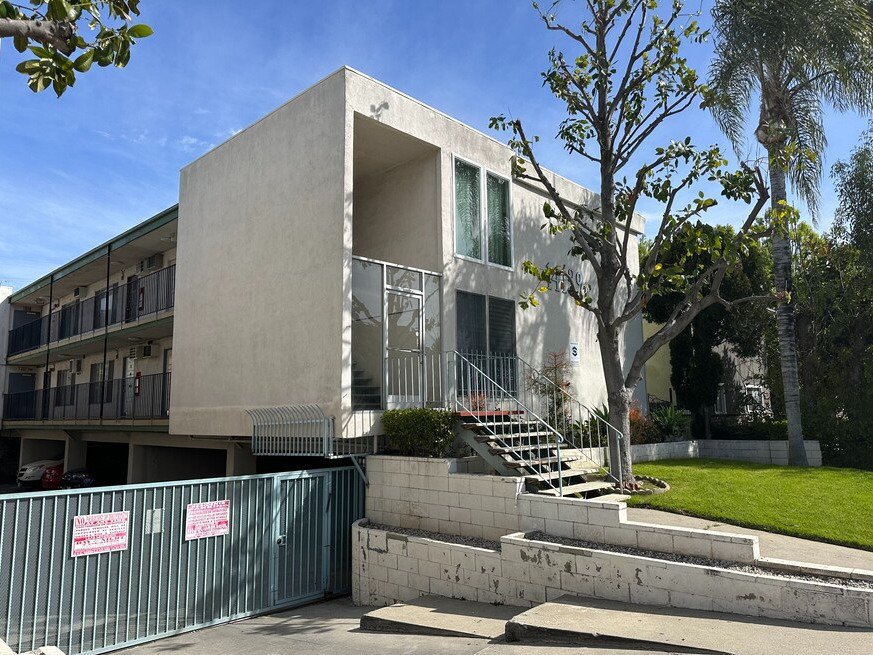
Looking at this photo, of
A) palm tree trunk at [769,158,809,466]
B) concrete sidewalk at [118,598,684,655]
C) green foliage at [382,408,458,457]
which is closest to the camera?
concrete sidewalk at [118,598,684,655]

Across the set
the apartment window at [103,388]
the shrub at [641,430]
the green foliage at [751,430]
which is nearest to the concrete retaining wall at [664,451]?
the shrub at [641,430]

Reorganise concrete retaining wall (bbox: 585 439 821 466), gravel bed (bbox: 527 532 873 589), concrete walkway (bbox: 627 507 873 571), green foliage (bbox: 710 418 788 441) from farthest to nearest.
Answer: green foliage (bbox: 710 418 788 441), concrete retaining wall (bbox: 585 439 821 466), concrete walkway (bbox: 627 507 873 571), gravel bed (bbox: 527 532 873 589)

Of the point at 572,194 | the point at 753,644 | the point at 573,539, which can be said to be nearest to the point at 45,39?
the point at 753,644

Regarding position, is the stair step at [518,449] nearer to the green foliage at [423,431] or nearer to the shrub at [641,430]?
the green foliage at [423,431]

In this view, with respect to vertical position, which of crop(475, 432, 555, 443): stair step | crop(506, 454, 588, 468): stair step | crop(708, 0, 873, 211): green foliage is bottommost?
crop(506, 454, 588, 468): stair step

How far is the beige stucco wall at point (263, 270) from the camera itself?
436 inches

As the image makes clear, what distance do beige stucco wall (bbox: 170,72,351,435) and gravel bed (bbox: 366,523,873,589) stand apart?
275cm

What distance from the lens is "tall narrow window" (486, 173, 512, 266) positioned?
13602mm

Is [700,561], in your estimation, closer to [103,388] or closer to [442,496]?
[442,496]

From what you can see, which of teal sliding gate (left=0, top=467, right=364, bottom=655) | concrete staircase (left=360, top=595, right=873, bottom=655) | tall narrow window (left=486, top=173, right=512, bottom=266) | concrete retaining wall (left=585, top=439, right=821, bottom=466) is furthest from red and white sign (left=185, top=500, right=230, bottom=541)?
concrete retaining wall (left=585, top=439, right=821, bottom=466)

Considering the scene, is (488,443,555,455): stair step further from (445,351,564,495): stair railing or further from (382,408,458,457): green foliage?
(382,408,458,457): green foliage

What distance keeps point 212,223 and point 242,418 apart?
15.5ft

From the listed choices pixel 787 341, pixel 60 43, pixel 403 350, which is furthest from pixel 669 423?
pixel 60 43

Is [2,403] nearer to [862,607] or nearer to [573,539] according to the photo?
[573,539]
